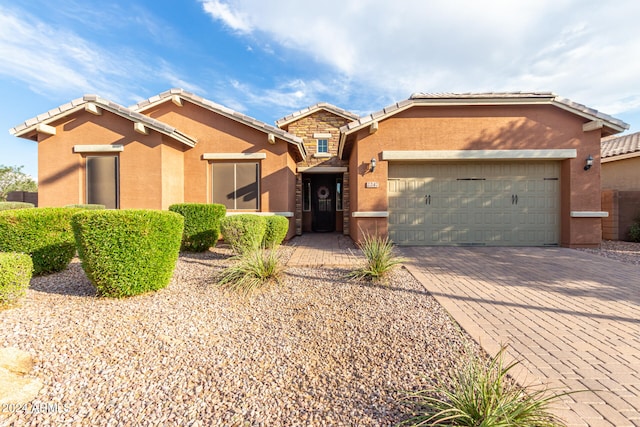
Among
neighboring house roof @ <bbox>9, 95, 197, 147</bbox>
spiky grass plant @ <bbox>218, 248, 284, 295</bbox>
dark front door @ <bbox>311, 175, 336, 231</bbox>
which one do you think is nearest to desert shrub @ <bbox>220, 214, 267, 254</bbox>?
spiky grass plant @ <bbox>218, 248, 284, 295</bbox>

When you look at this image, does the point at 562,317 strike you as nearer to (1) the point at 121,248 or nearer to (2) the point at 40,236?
(1) the point at 121,248

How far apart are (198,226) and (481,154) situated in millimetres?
8790

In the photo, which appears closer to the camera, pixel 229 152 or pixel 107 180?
pixel 107 180

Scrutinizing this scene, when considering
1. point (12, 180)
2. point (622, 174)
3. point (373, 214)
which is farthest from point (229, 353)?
point (12, 180)

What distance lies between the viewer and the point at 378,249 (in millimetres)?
5164

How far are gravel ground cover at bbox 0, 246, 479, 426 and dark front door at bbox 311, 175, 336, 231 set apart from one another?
356 inches

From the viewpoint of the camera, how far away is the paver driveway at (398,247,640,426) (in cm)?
218

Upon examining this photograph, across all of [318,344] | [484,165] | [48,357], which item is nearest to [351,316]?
[318,344]

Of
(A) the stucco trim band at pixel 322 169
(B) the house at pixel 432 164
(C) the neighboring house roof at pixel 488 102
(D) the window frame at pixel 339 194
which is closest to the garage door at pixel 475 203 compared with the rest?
(B) the house at pixel 432 164

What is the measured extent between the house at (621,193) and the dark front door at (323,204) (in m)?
10.6

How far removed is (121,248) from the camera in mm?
3914

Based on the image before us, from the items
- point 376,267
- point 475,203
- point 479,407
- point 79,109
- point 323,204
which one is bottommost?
point 479,407

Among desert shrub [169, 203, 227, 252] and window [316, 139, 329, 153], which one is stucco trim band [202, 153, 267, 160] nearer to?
desert shrub [169, 203, 227, 252]

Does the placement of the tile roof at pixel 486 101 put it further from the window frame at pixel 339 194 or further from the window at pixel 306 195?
the window at pixel 306 195
